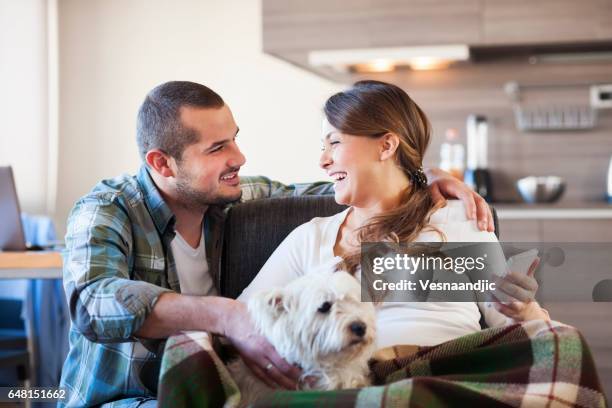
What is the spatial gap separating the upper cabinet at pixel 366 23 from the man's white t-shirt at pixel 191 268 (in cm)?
236

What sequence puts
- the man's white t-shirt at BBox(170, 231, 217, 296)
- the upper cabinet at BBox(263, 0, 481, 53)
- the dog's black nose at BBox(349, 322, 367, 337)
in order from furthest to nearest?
the upper cabinet at BBox(263, 0, 481, 53) → the man's white t-shirt at BBox(170, 231, 217, 296) → the dog's black nose at BBox(349, 322, 367, 337)

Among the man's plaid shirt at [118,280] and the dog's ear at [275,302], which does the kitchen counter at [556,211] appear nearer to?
the man's plaid shirt at [118,280]

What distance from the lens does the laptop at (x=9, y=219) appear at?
314cm

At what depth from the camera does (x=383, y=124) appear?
1.86 meters

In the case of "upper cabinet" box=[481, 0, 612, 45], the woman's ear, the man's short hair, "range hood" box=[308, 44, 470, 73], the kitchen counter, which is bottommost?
the kitchen counter

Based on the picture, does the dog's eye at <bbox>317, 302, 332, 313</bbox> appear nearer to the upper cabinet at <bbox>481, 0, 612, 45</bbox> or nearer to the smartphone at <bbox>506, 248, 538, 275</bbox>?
the smartphone at <bbox>506, 248, 538, 275</bbox>

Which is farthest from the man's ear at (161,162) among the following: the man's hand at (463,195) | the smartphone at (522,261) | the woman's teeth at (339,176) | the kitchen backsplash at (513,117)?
the kitchen backsplash at (513,117)

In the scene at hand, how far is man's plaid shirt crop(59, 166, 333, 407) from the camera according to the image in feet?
5.19

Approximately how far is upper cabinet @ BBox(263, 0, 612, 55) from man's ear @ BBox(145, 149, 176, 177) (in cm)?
226

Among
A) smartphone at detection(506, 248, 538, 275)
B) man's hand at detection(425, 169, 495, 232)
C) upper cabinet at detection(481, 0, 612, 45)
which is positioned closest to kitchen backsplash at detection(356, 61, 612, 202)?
upper cabinet at detection(481, 0, 612, 45)

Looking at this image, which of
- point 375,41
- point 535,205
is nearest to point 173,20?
point 375,41

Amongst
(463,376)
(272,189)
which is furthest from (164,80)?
(463,376)

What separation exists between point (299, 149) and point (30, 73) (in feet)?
5.29

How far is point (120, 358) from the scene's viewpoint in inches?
70.8
